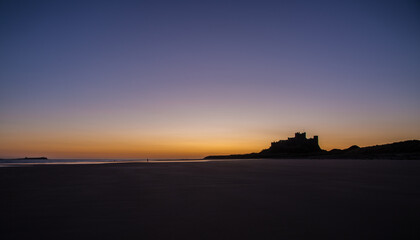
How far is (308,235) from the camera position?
4.12m

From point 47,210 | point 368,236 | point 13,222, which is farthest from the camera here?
point 47,210

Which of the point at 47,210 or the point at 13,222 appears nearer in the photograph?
the point at 13,222

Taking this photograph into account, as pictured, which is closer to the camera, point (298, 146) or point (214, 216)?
point (214, 216)

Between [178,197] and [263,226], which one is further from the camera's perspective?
[178,197]

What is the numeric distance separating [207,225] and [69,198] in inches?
199

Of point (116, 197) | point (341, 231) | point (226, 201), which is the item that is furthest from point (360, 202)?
point (116, 197)

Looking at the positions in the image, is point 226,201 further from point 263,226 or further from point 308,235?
point 308,235

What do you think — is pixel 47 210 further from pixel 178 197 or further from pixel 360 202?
pixel 360 202

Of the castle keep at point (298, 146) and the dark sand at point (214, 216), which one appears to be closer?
the dark sand at point (214, 216)

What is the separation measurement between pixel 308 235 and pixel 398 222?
6.48 feet

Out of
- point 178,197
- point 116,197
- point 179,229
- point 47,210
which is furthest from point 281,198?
point 47,210

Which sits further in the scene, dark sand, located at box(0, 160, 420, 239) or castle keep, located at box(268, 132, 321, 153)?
castle keep, located at box(268, 132, 321, 153)

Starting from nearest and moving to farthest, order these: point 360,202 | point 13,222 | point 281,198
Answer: point 13,222
point 360,202
point 281,198

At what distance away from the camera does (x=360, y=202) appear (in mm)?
6723
